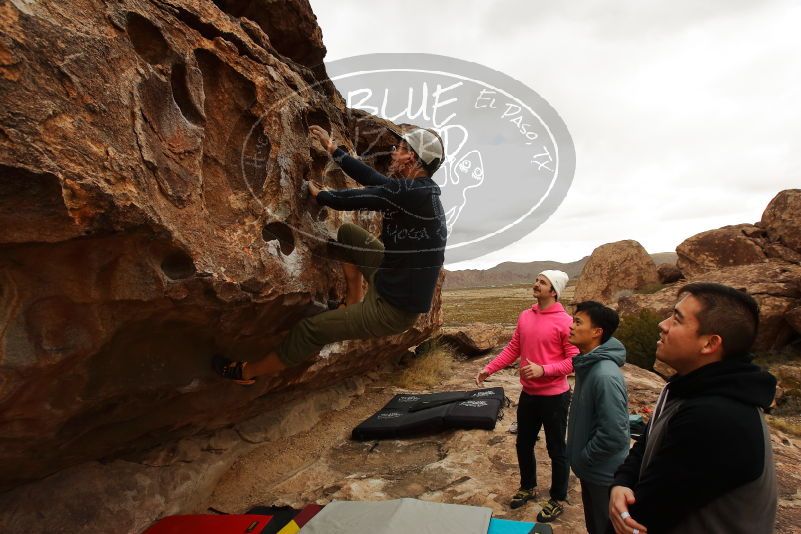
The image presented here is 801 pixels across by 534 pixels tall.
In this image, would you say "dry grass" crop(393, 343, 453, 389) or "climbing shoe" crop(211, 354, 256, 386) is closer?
"climbing shoe" crop(211, 354, 256, 386)

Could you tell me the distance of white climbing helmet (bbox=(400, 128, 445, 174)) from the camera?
3711 millimetres

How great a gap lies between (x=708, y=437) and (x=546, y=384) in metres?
2.70

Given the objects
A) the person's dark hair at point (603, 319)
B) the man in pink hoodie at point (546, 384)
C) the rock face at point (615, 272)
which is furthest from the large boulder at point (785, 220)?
the person's dark hair at point (603, 319)

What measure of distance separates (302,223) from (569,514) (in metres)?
3.92

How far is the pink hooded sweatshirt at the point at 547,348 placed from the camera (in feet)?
14.8

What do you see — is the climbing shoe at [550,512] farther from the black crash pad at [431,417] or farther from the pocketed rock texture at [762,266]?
the pocketed rock texture at [762,266]

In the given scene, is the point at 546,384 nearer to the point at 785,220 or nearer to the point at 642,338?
the point at 642,338

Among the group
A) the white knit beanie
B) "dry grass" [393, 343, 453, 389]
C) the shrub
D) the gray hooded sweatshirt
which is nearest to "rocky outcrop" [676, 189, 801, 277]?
the shrub

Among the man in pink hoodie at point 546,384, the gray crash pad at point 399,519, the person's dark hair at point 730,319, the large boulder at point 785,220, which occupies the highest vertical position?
the large boulder at point 785,220

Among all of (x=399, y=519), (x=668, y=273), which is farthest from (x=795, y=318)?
(x=399, y=519)

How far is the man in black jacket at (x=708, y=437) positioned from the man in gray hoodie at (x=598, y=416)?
1.15 m

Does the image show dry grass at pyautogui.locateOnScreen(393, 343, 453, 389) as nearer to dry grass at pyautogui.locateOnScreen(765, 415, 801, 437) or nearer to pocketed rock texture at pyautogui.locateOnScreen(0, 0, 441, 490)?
pocketed rock texture at pyautogui.locateOnScreen(0, 0, 441, 490)

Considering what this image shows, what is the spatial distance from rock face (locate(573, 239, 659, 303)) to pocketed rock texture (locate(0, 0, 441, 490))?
20798 millimetres

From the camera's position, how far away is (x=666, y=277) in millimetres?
21875
